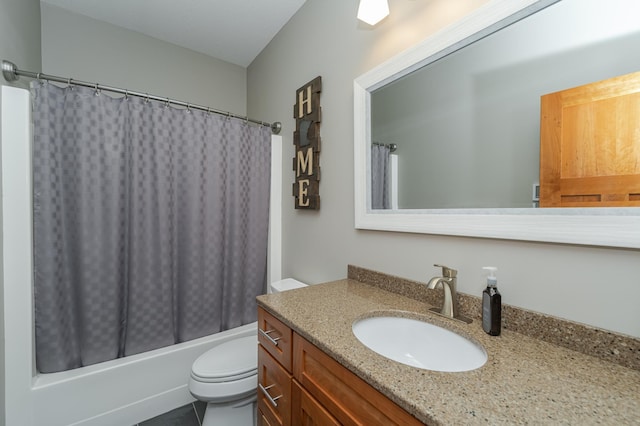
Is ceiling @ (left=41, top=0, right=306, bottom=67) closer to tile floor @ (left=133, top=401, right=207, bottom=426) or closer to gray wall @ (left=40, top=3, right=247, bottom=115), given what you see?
gray wall @ (left=40, top=3, right=247, bottom=115)

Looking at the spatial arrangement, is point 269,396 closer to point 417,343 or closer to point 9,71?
point 417,343

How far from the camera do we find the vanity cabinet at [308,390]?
1.95 ft

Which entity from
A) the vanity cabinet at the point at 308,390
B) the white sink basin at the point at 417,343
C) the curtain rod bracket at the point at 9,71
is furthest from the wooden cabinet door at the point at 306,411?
the curtain rod bracket at the point at 9,71

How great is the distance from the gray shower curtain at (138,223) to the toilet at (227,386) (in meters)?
0.53

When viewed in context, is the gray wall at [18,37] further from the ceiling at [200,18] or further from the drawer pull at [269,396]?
the drawer pull at [269,396]

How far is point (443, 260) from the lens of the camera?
99cm

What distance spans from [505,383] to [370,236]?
0.78 metres

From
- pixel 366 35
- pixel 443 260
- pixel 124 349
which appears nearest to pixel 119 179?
pixel 124 349

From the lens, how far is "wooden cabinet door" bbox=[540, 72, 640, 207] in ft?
2.08

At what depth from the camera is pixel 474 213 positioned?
2.95 ft

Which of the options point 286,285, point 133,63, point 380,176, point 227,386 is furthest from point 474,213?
point 133,63

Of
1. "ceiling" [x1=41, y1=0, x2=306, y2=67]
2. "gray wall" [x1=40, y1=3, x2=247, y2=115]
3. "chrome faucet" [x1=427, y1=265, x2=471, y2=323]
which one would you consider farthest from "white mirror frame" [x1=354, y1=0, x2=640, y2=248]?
"gray wall" [x1=40, y1=3, x2=247, y2=115]

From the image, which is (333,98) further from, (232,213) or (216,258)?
(216,258)

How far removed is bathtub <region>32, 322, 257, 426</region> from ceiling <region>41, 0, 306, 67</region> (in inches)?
89.3
